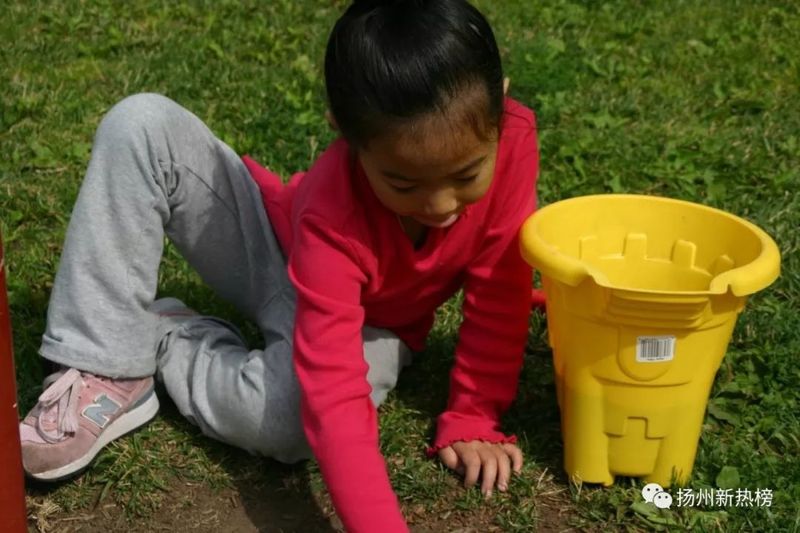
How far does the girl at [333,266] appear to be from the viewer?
206 centimetres

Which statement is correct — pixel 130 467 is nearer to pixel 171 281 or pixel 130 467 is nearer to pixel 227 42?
pixel 171 281

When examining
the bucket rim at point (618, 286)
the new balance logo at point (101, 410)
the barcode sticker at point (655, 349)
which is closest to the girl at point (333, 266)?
the new balance logo at point (101, 410)

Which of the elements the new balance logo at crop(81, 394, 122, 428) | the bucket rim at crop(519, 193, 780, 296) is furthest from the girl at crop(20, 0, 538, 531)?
the bucket rim at crop(519, 193, 780, 296)

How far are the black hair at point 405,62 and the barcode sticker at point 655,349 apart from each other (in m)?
0.51

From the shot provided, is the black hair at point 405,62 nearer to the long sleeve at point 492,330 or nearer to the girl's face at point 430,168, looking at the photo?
the girl's face at point 430,168

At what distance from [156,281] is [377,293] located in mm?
509

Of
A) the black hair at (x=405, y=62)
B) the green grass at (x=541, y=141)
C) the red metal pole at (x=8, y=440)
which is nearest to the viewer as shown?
the red metal pole at (x=8, y=440)

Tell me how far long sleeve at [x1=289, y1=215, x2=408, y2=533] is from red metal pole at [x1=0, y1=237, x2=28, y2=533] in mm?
566

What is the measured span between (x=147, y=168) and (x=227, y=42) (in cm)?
242

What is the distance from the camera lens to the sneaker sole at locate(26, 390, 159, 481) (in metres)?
2.41

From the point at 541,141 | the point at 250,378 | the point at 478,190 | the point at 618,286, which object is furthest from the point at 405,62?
the point at 541,141

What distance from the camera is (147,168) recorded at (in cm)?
249

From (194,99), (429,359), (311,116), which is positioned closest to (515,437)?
(429,359)

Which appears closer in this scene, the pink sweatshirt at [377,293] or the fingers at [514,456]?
the pink sweatshirt at [377,293]
